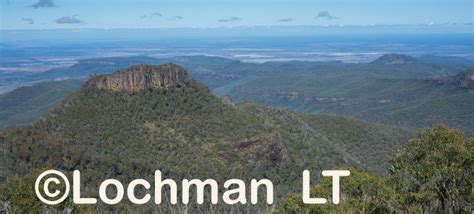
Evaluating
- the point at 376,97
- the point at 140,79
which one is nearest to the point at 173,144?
the point at 140,79

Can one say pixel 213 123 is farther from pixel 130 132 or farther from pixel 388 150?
→ pixel 388 150

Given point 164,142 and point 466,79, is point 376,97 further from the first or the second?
point 164,142

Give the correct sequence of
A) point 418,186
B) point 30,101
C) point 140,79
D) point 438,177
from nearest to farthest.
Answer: point 438,177 → point 418,186 → point 140,79 → point 30,101

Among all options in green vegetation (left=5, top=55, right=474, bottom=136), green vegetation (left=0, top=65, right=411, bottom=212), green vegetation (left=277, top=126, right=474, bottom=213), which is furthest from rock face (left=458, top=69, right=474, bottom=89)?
green vegetation (left=277, top=126, right=474, bottom=213)

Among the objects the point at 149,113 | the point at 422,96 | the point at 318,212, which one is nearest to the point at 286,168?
the point at 149,113
